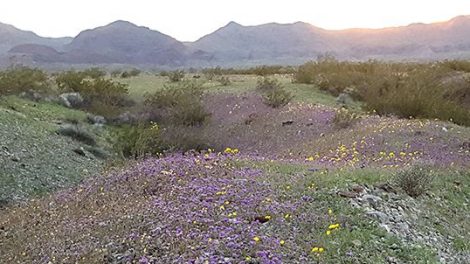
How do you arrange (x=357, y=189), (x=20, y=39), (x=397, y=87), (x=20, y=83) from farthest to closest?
1. (x=20, y=39)
2. (x=397, y=87)
3. (x=20, y=83)
4. (x=357, y=189)

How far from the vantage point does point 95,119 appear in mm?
22188

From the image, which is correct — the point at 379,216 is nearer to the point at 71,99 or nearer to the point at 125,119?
the point at 125,119

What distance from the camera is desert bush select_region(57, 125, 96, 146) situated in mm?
17984

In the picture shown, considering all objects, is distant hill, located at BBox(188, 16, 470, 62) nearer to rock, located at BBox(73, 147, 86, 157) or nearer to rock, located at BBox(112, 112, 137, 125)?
rock, located at BBox(112, 112, 137, 125)

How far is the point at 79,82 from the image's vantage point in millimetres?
27109

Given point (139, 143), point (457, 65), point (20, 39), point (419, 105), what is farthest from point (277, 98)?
point (20, 39)

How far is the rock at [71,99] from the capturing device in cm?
2411

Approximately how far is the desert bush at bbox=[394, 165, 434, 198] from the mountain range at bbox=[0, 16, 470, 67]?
11922cm

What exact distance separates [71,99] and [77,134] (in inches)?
279

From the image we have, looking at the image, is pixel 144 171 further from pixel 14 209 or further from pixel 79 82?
pixel 79 82

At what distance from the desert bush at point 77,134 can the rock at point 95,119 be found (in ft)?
11.4

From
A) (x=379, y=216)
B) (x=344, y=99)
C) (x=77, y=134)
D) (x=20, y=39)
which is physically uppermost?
(x=379, y=216)

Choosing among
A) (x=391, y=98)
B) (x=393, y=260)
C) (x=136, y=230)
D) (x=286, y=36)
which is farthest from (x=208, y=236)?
(x=286, y=36)

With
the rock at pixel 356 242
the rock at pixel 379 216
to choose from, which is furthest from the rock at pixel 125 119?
the rock at pixel 356 242
